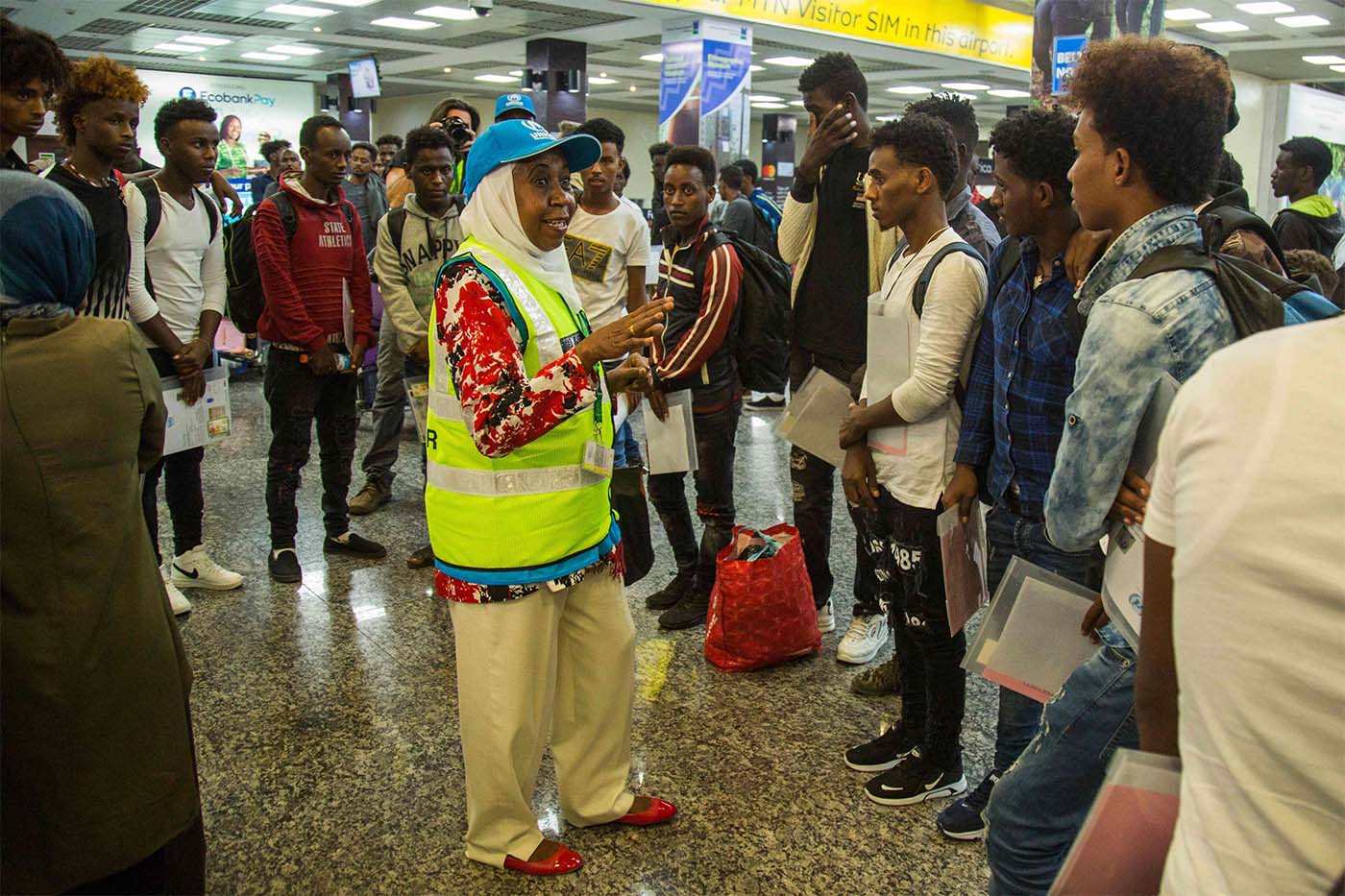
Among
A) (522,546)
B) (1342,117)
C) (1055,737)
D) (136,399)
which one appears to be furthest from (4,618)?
(1342,117)

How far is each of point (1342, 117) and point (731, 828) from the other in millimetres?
15311

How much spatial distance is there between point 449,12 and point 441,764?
38.6ft

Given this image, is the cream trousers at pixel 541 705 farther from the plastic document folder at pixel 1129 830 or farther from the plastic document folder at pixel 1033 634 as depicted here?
the plastic document folder at pixel 1129 830

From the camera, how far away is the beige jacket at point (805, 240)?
126 inches

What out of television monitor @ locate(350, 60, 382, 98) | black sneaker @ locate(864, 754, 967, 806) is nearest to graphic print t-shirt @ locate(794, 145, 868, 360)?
black sneaker @ locate(864, 754, 967, 806)

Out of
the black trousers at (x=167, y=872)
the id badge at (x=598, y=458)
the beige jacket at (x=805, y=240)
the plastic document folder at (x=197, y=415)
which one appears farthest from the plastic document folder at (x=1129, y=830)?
the plastic document folder at (x=197, y=415)

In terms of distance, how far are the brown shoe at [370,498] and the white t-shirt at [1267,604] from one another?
4654 mm

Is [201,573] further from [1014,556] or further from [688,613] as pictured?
[1014,556]

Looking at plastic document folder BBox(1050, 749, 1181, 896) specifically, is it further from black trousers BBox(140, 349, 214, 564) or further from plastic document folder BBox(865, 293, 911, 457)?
black trousers BBox(140, 349, 214, 564)

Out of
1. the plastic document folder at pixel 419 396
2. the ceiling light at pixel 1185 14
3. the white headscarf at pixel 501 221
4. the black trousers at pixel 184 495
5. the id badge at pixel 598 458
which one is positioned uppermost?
the ceiling light at pixel 1185 14

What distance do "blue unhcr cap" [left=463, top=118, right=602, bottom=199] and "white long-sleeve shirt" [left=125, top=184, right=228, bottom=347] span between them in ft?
6.78

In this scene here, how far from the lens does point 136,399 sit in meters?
1.58

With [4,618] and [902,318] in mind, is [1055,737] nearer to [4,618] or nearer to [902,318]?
[902,318]

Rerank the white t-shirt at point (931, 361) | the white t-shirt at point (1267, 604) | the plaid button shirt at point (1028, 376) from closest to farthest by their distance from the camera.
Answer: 1. the white t-shirt at point (1267, 604)
2. the plaid button shirt at point (1028, 376)
3. the white t-shirt at point (931, 361)
